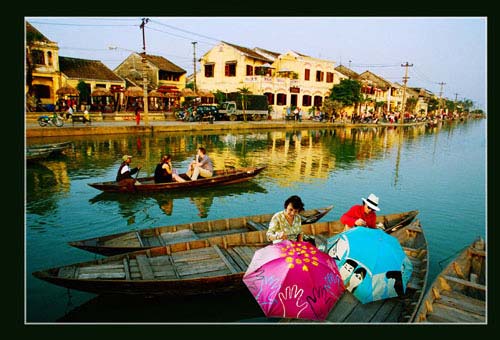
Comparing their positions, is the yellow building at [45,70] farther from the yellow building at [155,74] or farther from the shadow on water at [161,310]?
the shadow on water at [161,310]

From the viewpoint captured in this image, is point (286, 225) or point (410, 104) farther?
point (410, 104)

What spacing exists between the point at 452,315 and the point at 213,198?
7.92 meters

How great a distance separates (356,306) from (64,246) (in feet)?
19.6

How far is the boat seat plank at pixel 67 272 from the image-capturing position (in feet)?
16.3

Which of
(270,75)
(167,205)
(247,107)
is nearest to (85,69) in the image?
(247,107)

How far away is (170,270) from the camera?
5.59 meters

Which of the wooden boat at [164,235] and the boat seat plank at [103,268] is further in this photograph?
the wooden boat at [164,235]

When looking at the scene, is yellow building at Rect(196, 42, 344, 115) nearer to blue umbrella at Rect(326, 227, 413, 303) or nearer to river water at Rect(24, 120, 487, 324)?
river water at Rect(24, 120, 487, 324)

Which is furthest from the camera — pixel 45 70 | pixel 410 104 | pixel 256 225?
pixel 410 104

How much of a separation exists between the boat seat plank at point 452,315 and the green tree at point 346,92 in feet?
129

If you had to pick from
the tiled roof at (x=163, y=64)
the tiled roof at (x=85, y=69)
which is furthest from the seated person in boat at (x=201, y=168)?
the tiled roof at (x=163, y=64)

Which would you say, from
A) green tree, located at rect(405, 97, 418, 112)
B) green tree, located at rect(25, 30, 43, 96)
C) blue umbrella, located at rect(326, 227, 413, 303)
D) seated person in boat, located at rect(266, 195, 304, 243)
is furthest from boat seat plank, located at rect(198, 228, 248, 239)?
green tree, located at rect(405, 97, 418, 112)

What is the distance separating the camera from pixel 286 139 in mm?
26812

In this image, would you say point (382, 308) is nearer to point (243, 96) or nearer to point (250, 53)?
point (243, 96)
